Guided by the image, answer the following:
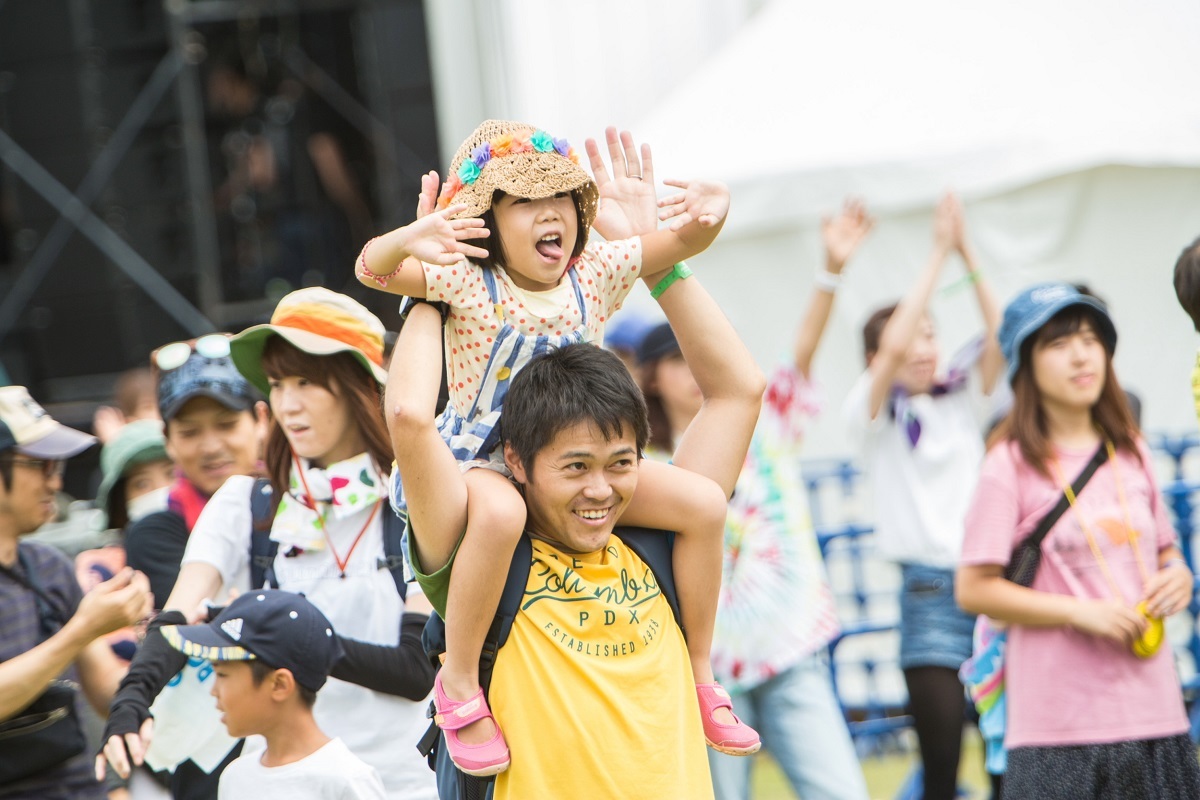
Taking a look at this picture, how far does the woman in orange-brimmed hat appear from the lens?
304cm

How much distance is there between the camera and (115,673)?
3.60 metres

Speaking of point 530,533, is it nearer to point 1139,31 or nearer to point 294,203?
point 1139,31

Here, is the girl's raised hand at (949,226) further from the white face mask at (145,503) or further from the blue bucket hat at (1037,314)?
the white face mask at (145,503)

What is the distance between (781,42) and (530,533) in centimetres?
574

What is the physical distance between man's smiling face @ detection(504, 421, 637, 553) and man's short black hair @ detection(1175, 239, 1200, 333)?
1591 millimetres

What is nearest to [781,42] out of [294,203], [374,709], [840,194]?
[840,194]

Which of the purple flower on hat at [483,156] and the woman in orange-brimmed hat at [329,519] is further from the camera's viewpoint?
the woman in orange-brimmed hat at [329,519]

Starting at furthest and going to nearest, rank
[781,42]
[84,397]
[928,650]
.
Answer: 1. [84,397]
2. [781,42]
3. [928,650]

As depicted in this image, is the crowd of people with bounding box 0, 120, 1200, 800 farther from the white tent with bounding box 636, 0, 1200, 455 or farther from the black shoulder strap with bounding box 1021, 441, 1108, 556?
the white tent with bounding box 636, 0, 1200, 455

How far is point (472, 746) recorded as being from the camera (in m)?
2.17

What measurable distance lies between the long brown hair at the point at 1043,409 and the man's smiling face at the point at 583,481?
1.65 m

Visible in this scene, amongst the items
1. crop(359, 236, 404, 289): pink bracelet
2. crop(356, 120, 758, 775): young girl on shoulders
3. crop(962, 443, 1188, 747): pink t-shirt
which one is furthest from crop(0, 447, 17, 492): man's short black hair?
crop(962, 443, 1188, 747): pink t-shirt

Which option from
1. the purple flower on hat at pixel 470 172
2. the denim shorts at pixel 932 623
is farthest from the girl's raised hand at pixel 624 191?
the denim shorts at pixel 932 623

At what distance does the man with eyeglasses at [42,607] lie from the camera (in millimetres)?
3107
